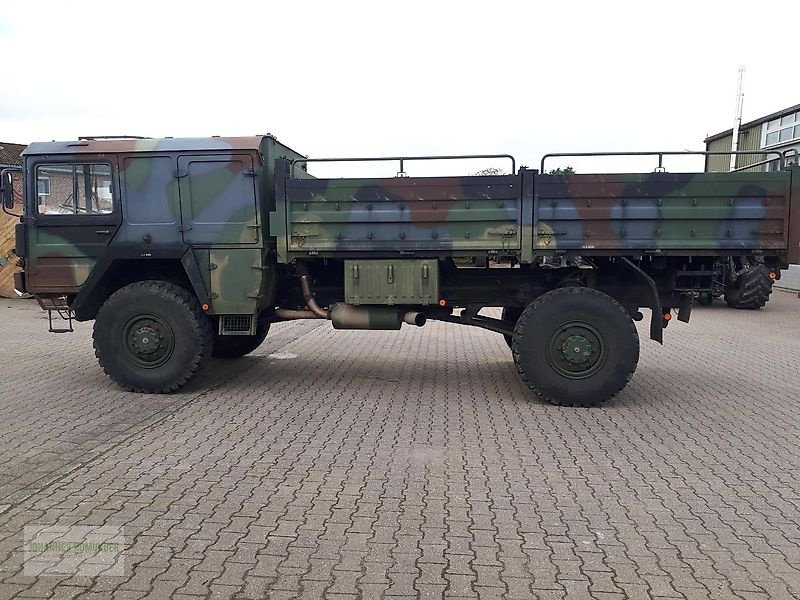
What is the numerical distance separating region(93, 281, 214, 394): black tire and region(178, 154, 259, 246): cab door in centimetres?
69

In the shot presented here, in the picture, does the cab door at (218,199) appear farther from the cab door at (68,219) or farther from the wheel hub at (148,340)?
the wheel hub at (148,340)

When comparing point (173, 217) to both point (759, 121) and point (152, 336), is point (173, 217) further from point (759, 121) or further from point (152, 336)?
point (759, 121)

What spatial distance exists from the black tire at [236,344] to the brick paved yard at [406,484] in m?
0.58

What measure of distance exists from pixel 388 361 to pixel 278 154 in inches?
126

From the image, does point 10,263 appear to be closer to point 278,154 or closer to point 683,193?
point 278,154

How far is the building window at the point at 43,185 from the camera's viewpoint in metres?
6.74

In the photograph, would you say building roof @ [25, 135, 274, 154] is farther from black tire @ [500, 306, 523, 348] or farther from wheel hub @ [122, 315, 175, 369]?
black tire @ [500, 306, 523, 348]

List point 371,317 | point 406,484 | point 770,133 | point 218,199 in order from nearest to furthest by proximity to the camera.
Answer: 1. point 406,484
2. point 218,199
3. point 371,317
4. point 770,133

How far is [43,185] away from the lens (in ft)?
22.2

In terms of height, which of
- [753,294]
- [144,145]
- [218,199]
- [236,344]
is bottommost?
[236,344]

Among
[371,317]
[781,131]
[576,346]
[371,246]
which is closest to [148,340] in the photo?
[371,317]

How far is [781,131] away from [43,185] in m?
19.8

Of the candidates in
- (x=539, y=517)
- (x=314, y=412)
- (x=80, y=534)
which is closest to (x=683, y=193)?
(x=539, y=517)

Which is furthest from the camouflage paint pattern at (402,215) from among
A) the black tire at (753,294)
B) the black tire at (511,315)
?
the black tire at (753,294)
